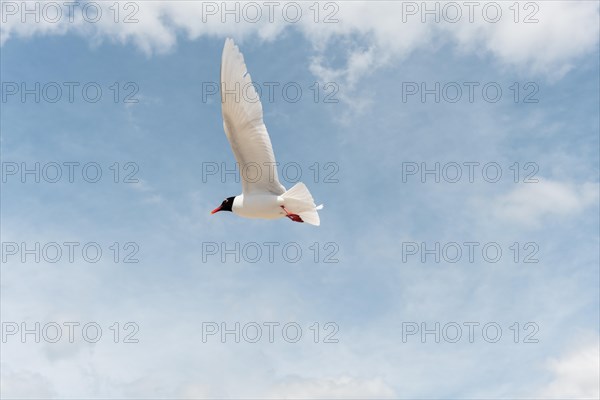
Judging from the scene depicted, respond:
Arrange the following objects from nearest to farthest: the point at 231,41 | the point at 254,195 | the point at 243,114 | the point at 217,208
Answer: the point at 231,41 < the point at 243,114 < the point at 254,195 < the point at 217,208

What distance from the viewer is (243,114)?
17047mm

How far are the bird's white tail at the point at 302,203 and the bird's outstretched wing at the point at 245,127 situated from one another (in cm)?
56

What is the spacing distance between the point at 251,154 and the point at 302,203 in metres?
1.86

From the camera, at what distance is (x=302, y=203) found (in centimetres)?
1800

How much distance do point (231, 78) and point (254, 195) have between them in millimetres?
3485

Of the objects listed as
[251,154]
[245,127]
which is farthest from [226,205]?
[245,127]

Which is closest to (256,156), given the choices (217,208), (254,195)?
(254,195)

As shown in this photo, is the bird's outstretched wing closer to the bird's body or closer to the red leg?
the bird's body

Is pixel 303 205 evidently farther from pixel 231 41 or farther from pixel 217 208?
pixel 231 41

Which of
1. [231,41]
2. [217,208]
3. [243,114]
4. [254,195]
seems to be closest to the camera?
[231,41]

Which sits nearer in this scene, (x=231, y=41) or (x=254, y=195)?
(x=231, y=41)

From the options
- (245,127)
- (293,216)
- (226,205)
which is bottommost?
(293,216)

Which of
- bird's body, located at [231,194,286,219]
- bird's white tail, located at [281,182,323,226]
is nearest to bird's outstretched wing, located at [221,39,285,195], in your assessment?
bird's body, located at [231,194,286,219]

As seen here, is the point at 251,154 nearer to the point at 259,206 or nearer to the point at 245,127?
the point at 245,127
